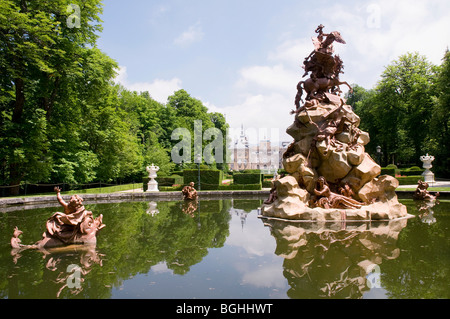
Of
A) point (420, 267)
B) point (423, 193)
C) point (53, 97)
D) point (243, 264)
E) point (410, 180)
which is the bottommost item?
point (243, 264)

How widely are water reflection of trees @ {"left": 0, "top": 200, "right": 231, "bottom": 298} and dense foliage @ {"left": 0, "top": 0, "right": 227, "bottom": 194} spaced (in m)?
10.3

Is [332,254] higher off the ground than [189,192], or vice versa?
[189,192]

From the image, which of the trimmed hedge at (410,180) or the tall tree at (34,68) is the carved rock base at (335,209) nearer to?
the tall tree at (34,68)

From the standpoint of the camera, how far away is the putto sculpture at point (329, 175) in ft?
31.8

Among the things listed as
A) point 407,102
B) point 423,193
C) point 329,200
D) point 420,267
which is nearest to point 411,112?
point 407,102

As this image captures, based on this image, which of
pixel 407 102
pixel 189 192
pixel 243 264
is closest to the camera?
pixel 243 264

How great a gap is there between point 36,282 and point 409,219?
10.4m

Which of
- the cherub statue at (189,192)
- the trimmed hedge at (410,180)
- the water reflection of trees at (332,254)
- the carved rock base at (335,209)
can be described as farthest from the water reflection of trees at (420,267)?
the trimmed hedge at (410,180)

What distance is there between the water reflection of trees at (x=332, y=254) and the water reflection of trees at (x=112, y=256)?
5.87 feet

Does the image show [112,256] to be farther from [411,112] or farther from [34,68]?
[411,112]

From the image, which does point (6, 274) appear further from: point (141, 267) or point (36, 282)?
point (141, 267)

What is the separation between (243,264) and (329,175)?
6234 millimetres

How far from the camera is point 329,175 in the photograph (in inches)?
418
